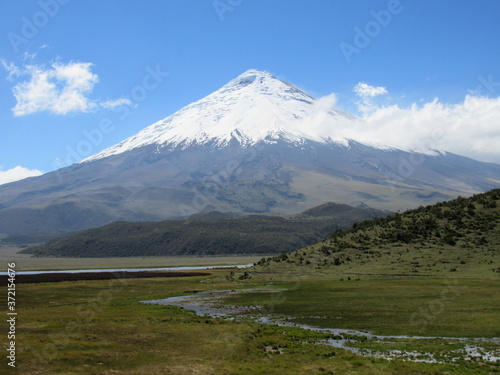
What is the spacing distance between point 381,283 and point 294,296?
11.2 m

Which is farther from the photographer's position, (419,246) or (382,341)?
(419,246)

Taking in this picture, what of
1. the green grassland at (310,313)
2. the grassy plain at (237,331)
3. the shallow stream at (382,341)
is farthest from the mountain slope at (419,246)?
the shallow stream at (382,341)

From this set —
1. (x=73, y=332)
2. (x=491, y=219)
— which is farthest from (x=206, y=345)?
(x=491, y=219)

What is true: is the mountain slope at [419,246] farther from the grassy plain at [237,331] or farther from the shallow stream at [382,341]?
the shallow stream at [382,341]

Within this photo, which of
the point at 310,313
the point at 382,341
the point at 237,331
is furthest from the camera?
the point at 310,313

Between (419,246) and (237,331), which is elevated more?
(419,246)

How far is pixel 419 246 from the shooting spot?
71.2 meters

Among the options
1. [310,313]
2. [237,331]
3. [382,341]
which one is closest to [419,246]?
[310,313]

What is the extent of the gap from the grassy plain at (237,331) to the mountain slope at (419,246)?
35.4 feet

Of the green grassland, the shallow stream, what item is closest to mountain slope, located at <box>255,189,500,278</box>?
the green grassland

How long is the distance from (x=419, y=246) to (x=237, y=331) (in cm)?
4602

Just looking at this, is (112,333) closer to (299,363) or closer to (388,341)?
(299,363)

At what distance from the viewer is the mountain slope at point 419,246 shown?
6369 centimetres

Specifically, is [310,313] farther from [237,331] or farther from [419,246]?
[419,246]
